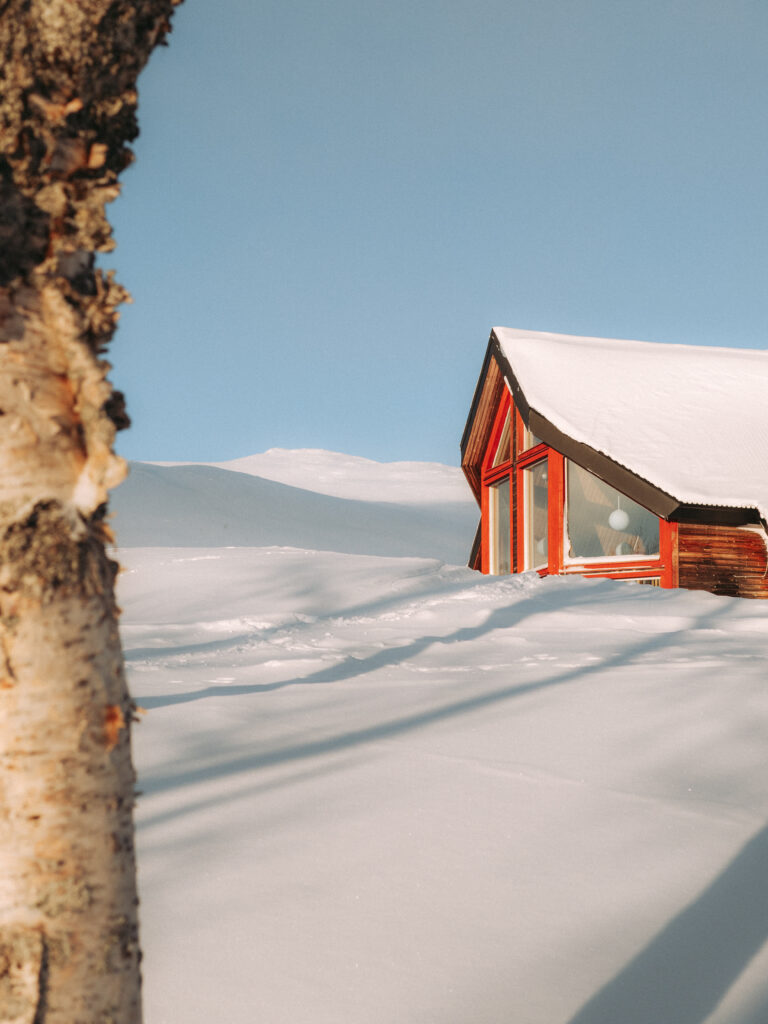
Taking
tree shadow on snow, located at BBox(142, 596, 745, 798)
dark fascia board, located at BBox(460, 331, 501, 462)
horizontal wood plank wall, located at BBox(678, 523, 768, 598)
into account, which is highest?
dark fascia board, located at BBox(460, 331, 501, 462)

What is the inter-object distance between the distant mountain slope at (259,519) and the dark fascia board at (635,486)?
90.8ft

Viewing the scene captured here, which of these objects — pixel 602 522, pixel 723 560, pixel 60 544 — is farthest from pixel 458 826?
pixel 602 522

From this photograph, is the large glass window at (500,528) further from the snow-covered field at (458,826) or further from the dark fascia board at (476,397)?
the snow-covered field at (458,826)

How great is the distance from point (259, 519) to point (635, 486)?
125ft

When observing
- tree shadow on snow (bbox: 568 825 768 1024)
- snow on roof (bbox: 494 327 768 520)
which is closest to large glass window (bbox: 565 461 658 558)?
snow on roof (bbox: 494 327 768 520)

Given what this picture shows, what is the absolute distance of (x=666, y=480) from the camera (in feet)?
34.2

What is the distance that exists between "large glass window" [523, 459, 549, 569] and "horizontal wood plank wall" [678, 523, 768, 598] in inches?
115

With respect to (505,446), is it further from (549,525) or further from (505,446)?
(549,525)

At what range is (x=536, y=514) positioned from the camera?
13.9 meters

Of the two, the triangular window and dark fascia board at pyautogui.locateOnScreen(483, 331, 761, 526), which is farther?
the triangular window

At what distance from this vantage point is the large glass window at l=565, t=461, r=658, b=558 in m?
11.6

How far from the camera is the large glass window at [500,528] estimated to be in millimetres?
15312

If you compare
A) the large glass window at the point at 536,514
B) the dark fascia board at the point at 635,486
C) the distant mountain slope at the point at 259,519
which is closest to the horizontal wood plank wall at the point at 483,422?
the large glass window at the point at 536,514

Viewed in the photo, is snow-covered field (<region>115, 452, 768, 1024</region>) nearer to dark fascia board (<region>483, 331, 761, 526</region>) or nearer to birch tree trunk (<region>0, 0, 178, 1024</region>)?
birch tree trunk (<region>0, 0, 178, 1024</region>)
